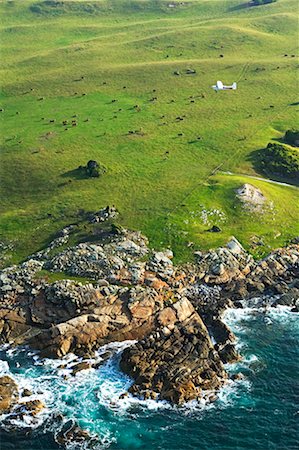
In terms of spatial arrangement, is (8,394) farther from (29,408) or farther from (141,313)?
(141,313)

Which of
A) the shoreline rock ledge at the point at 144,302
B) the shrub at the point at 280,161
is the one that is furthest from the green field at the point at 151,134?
the shoreline rock ledge at the point at 144,302

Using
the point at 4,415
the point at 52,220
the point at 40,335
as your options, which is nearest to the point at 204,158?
the point at 52,220

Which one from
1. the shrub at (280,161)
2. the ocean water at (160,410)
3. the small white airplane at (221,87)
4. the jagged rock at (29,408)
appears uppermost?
the small white airplane at (221,87)

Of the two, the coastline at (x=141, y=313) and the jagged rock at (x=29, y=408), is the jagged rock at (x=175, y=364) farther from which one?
the jagged rock at (x=29, y=408)

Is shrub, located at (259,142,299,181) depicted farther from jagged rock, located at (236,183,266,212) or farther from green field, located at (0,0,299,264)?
jagged rock, located at (236,183,266,212)

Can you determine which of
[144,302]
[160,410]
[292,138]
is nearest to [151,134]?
[292,138]

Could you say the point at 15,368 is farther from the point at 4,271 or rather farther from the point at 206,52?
the point at 206,52
